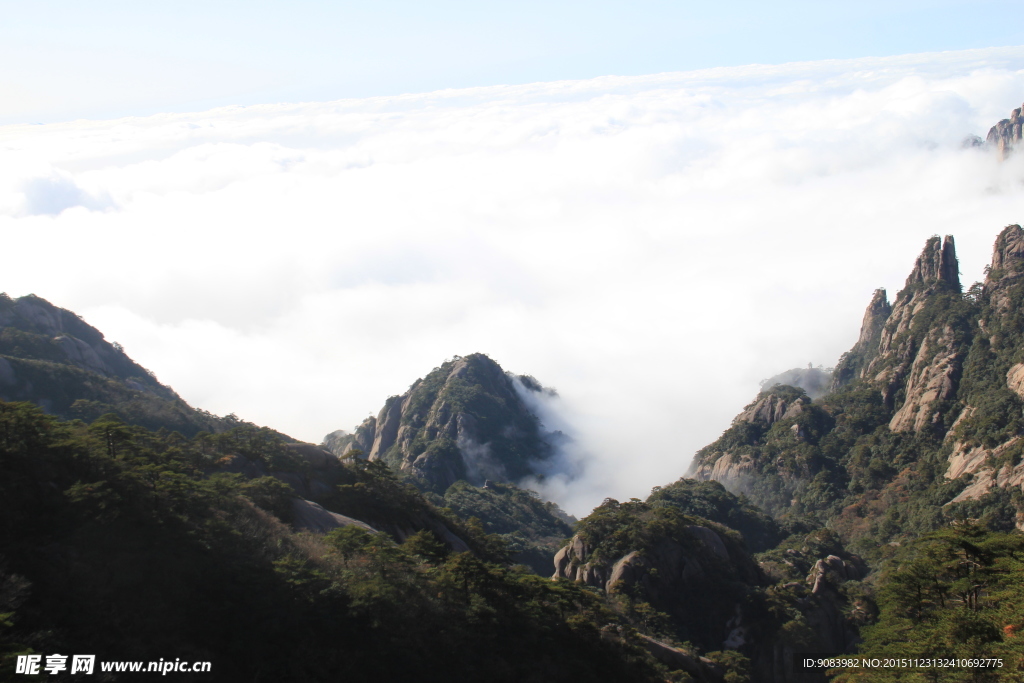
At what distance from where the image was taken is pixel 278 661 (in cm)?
3644

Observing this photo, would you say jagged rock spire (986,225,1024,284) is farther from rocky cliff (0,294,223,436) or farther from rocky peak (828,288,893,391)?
rocky cliff (0,294,223,436)

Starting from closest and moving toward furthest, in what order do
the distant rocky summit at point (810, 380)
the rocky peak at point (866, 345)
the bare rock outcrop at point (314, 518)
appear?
the bare rock outcrop at point (314, 518) → the rocky peak at point (866, 345) → the distant rocky summit at point (810, 380)

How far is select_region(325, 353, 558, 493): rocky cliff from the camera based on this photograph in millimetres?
135750

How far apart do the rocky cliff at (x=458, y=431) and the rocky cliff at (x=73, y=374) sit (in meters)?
39.8

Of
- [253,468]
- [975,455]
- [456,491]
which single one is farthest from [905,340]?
[253,468]

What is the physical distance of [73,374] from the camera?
9525cm

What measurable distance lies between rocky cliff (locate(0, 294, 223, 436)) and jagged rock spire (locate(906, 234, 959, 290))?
123 m

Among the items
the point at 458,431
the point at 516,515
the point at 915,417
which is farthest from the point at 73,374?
the point at 915,417

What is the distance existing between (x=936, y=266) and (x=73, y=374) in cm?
14017

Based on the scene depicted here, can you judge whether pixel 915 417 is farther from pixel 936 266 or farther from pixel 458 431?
pixel 458 431

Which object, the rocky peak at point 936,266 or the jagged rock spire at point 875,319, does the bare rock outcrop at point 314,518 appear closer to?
the rocky peak at point 936,266

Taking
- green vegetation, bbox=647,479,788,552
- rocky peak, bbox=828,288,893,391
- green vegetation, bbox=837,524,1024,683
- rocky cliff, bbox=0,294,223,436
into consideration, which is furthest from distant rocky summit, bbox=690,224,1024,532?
rocky cliff, bbox=0,294,223,436

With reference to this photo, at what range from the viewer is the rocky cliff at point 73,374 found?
88.0m

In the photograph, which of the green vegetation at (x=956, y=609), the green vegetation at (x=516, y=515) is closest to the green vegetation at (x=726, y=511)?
the green vegetation at (x=516, y=515)
